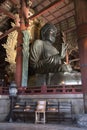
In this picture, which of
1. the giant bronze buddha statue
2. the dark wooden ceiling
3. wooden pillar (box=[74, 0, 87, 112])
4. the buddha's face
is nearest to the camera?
wooden pillar (box=[74, 0, 87, 112])

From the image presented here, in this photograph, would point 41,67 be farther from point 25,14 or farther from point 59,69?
point 25,14

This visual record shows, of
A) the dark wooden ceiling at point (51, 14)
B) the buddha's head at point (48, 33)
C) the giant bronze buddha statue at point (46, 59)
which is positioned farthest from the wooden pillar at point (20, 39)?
the buddha's head at point (48, 33)

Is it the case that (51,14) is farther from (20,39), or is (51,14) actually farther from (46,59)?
(46,59)

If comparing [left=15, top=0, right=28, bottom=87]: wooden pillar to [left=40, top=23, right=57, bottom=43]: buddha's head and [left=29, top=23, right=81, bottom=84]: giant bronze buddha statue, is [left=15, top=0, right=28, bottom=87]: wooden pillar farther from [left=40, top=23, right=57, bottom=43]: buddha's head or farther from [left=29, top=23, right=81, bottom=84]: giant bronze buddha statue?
[left=40, top=23, right=57, bottom=43]: buddha's head

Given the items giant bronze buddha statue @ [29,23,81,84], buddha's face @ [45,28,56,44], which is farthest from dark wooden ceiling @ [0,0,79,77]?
giant bronze buddha statue @ [29,23,81,84]

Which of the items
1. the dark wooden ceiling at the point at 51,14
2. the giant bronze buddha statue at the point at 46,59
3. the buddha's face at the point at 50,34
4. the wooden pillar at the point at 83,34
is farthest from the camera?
the dark wooden ceiling at the point at 51,14

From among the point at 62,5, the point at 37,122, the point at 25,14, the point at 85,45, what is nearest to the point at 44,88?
the point at 37,122

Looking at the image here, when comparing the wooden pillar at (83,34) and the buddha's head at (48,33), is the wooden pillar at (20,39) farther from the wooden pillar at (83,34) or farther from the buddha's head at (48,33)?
the wooden pillar at (83,34)

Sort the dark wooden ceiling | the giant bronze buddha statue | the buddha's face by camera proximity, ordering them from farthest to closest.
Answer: the dark wooden ceiling → the buddha's face → the giant bronze buddha statue

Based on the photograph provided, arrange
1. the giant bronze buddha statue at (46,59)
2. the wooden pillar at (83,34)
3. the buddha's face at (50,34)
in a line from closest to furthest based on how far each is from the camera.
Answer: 1. the wooden pillar at (83,34)
2. the giant bronze buddha statue at (46,59)
3. the buddha's face at (50,34)

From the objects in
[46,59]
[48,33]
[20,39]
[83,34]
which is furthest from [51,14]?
[83,34]

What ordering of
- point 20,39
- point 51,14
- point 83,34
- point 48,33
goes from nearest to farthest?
1. point 83,34
2. point 20,39
3. point 48,33
4. point 51,14

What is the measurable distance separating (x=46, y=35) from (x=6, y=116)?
4632 mm

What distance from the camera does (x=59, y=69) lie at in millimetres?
6625
